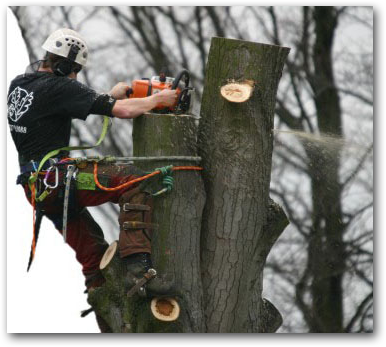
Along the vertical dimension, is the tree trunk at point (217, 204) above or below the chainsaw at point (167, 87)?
below

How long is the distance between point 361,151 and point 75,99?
6.07 metres

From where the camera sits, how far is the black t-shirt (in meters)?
5.22

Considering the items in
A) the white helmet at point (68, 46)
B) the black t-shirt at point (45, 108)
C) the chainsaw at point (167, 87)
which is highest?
the white helmet at point (68, 46)

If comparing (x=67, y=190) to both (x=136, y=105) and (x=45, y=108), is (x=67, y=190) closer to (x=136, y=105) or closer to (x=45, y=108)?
(x=45, y=108)

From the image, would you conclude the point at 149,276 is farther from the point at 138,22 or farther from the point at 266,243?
the point at 138,22

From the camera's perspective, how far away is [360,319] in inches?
438

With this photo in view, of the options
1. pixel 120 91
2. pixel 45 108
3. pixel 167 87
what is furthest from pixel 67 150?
pixel 167 87

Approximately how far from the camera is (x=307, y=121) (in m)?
11.0

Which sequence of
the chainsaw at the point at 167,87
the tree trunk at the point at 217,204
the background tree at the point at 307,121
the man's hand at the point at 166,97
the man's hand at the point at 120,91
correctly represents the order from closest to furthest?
the tree trunk at the point at 217,204, the man's hand at the point at 166,97, the chainsaw at the point at 167,87, the man's hand at the point at 120,91, the background tree at the point at 307,121

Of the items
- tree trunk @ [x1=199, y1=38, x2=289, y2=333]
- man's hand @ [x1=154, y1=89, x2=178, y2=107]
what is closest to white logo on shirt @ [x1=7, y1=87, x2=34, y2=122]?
man's hand @ [x1=154, y1=89, x2=178, y2=107]

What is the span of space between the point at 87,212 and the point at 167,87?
42.5 inches

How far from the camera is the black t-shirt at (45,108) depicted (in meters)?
5.22

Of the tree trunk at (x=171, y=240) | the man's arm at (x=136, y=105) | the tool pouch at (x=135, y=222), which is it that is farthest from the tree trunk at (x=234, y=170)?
the tool pouch at (x=135, y=222)

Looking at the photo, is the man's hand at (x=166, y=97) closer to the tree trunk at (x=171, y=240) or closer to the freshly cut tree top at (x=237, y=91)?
the tree trunk at (x=171, y=240)
